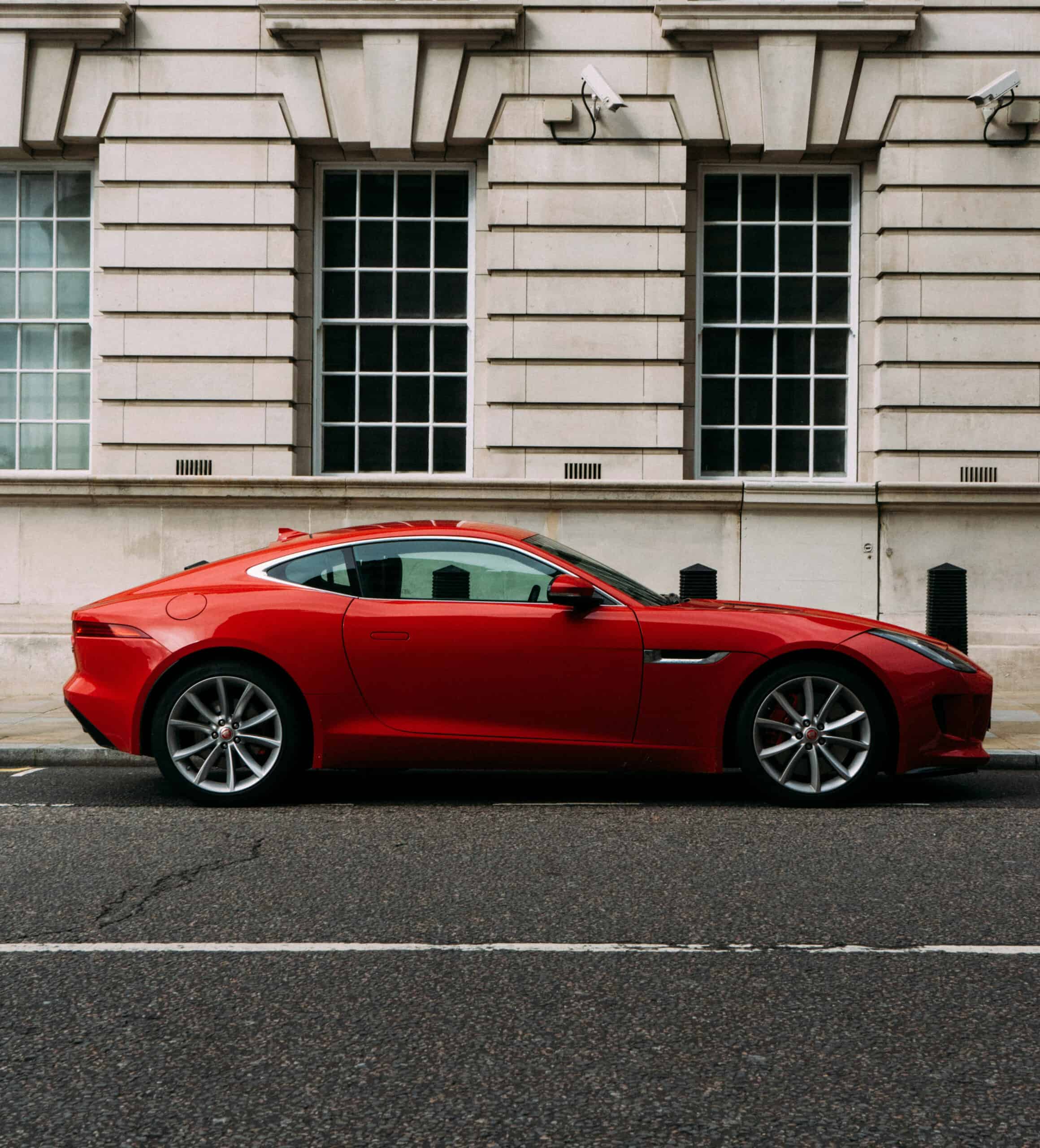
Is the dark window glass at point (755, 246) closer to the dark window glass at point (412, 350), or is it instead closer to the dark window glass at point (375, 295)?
the dark window glass at point (412, 350)

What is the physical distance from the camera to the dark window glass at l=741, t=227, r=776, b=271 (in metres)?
13.9

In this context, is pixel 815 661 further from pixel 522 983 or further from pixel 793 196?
pixel 793 196

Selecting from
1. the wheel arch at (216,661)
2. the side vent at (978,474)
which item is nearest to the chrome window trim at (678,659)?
the wheel arch at (216,661)

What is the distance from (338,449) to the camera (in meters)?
14.0

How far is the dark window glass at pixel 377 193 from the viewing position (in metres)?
13.9

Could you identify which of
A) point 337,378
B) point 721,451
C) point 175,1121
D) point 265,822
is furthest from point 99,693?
point 721,451

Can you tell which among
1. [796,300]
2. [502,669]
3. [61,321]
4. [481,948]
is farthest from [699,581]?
[481,948]

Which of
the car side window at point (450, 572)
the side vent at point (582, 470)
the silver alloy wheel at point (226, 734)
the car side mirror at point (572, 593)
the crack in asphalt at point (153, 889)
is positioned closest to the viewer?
the crack in asphalt at point (153, 889)

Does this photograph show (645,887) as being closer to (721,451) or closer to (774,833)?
(774,833)

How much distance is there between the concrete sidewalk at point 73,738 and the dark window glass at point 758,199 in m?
5.54

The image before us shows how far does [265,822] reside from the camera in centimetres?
671

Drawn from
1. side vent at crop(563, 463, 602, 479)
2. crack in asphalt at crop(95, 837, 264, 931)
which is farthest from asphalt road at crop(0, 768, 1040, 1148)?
side vent at crop(563, 463, 602, 479)

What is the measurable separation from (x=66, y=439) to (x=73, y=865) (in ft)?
29.7

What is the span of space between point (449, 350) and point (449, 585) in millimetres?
7173
